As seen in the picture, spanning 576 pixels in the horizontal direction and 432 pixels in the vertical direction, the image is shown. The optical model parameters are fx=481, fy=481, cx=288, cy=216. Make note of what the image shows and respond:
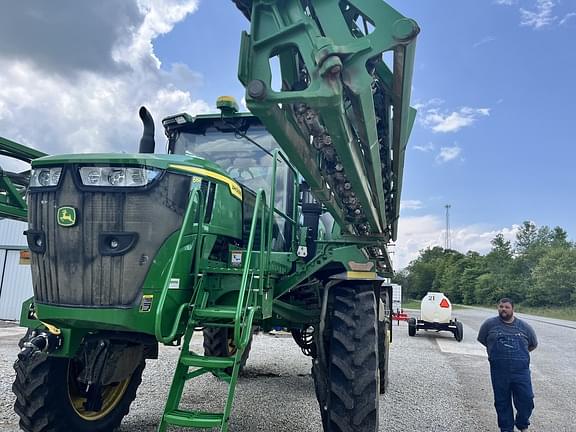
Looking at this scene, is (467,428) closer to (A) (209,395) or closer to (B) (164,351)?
(A) (209,395)

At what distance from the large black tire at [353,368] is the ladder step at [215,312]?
1.06 m

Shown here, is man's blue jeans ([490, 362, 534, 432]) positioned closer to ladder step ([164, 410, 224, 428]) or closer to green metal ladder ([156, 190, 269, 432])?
green metal ladder ([156, 190, 269, 432])

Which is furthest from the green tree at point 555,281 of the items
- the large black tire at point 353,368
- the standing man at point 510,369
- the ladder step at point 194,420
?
the ladder step at point 194,420

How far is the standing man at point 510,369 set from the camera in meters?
4.93

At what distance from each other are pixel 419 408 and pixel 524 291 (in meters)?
57.5

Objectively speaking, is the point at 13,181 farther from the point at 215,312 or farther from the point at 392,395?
the point at 392,395

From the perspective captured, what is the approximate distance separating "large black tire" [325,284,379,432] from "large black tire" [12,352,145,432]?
2030 millimetres

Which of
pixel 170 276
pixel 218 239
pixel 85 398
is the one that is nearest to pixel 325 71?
pixel 170 276

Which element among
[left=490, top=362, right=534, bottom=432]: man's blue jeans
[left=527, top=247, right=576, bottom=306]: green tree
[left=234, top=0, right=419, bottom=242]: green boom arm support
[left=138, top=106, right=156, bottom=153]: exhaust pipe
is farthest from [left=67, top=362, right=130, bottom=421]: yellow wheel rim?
[left=527, top=247, right=576, bottom=306]: green tree

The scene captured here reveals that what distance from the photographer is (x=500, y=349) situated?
5.15m

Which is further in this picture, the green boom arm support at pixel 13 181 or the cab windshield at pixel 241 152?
the green boom arm support at pixel 13 181

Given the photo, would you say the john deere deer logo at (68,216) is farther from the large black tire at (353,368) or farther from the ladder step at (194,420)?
the large black tire at (353,368)

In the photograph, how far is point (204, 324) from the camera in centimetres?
336

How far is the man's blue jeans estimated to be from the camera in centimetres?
491
